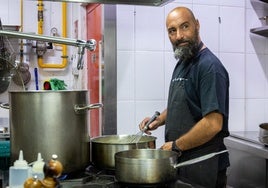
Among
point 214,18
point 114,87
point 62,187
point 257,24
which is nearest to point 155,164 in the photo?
point 62,187

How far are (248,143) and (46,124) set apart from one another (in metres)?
1.33

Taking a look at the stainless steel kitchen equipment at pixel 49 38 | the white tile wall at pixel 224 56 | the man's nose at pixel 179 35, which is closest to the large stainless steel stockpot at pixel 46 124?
the stainless steel kitchen equipment at pixel 49 38

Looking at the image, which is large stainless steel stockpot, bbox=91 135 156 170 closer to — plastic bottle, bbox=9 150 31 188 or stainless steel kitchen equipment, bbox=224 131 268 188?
plastic bottle, bbox=9 150 31 188

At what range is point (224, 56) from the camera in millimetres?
2273

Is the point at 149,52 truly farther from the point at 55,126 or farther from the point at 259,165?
the point at 55,126

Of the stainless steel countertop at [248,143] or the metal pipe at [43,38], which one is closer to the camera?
the metal pipe at [43,38]

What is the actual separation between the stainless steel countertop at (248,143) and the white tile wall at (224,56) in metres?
0.11

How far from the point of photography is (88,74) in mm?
A: 2740

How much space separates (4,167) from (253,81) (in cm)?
169

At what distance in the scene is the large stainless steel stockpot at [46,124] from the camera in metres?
1.08

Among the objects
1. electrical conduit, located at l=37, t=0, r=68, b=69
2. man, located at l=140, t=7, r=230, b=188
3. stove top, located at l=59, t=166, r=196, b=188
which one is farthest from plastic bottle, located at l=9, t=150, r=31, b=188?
electrical conduit, located at l=37, t=0, r=68, b=69

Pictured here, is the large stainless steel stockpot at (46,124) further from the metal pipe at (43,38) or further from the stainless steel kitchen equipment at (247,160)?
the stainless steel kitchen equipment at (247,160)

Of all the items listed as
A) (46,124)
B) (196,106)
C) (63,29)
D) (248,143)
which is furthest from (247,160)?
(63,29)

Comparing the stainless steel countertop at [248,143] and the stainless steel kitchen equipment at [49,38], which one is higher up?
the stainless steel kitchen equipment at [49,38]
